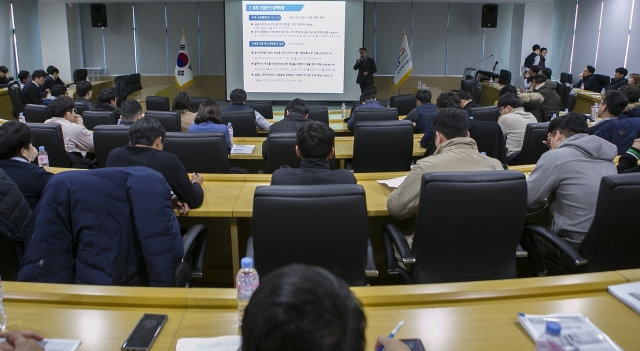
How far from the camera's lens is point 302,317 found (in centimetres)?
76

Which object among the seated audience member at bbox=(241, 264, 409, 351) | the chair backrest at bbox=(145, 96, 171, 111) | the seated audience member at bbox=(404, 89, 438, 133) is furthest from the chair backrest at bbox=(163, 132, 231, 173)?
the chair backrest at bbox=(145, 96, 171, 111)

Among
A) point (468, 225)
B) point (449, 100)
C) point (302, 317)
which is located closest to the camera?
point (302, 317)

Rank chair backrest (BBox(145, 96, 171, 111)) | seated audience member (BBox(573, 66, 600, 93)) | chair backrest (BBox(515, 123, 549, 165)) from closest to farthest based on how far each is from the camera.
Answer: chair backrest (BBox(515, 123, 549, 165))
chair backrest (BBox(145, 96, 171, 111))
seated audience member (BBox(573, 66, 600, 93))

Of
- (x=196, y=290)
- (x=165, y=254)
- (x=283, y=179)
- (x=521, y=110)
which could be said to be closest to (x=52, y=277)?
(x=165, y=254)

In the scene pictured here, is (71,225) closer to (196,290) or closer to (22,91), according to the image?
(196,290)

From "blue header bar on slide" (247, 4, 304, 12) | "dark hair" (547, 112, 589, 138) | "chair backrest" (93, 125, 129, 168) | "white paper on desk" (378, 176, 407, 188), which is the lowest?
"white paper on desk" (378, 176, 407, 188)

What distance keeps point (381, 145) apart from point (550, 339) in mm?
3101

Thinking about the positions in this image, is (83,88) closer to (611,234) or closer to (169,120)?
(169,120)

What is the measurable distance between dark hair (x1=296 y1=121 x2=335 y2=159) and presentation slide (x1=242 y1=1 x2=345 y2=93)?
9139 millimetres

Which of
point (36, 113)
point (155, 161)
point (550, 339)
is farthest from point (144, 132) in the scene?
point (36, 113)

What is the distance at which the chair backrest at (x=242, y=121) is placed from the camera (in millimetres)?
5523

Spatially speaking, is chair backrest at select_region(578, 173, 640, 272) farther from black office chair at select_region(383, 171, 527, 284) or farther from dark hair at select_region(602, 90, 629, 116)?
dark hair at select_region(602, 90, 629, 116)

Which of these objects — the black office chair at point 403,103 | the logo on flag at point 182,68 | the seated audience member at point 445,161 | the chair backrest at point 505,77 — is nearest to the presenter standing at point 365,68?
the chair backrest at point 505,77

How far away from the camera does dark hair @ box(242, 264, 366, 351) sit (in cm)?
75
